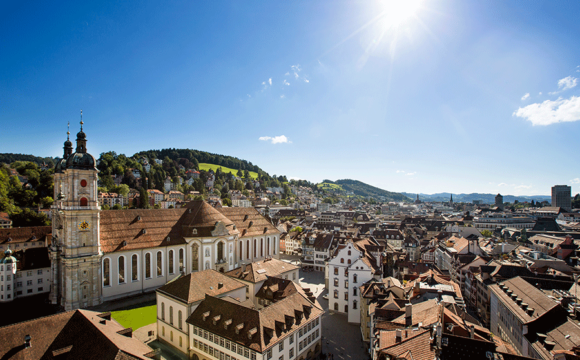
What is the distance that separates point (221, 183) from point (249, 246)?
140m

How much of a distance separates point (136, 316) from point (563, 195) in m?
232

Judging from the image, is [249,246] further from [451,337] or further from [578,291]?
[578,291]

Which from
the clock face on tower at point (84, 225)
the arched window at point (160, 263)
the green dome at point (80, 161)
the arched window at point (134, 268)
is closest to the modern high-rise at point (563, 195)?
the arched window at point (160, 263)

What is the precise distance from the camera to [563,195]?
178 meters

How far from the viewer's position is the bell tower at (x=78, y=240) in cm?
3734

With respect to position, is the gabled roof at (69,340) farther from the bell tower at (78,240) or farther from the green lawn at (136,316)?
the bell tower at (78,240)

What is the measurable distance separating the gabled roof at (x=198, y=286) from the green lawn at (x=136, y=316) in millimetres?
5610

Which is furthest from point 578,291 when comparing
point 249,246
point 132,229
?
point 132,229

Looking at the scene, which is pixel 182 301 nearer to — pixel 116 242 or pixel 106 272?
pixel 106 272

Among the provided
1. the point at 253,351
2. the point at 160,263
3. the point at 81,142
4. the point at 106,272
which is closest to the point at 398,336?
the point at 253,351

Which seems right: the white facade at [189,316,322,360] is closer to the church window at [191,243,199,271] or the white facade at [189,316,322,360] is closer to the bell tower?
the bell tower

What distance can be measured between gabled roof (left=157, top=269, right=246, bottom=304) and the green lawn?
18.4 ft

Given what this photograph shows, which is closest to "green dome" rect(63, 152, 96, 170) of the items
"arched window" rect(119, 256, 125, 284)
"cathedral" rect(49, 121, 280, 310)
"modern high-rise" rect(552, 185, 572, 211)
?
"cathedral" rect(49, 121, 280, 310)

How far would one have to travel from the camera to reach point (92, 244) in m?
39.0
